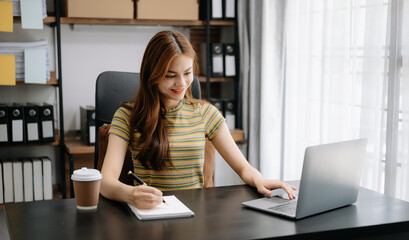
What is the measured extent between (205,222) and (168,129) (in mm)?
618

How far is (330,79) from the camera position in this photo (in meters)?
2.71

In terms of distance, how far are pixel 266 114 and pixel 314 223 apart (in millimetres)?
2063

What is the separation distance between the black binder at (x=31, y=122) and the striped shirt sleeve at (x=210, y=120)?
1668mm

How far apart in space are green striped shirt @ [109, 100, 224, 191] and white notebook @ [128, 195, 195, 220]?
0.41m

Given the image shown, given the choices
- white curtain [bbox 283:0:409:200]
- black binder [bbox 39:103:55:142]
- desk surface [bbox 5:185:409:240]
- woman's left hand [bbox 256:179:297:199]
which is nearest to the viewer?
desk surface [bbox 5:185:409:240]

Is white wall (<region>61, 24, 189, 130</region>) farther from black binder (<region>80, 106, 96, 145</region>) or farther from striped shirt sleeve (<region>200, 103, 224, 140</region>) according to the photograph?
striped shirt sleeve (<region>200, 103, 224, 140</region>)

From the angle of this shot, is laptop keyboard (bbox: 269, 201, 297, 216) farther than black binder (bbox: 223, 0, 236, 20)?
No

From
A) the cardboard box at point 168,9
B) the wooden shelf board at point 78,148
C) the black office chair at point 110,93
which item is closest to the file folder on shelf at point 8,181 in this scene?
the wooden shelf board at point 78,148

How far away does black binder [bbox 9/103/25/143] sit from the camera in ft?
10.3

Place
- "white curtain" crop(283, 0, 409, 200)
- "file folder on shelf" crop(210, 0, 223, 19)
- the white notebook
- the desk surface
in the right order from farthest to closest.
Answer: "file folder on shelf" crop(210, 0, 223, 19) < "white curtain" crop(283, 0, 409, 200) < the white notebook < the desk surface

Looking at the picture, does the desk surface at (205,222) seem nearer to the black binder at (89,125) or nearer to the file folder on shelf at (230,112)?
the black binder at (89,125)

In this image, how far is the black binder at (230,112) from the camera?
11.8 ft

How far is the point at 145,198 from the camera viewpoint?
1327 mm

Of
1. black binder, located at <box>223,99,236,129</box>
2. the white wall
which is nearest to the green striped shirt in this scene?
black binder, located at <box>223,99,236,129</box>
